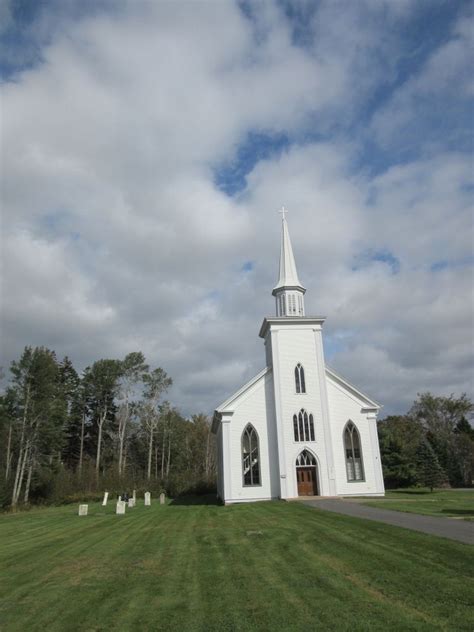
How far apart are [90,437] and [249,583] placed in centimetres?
6191

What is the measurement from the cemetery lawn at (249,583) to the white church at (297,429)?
16317 millimetres

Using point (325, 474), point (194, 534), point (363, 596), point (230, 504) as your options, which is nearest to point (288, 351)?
point (325, 474)

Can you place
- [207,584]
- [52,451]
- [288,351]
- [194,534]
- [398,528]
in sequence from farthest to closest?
1. [52,451]
2. [288,351]
3. [194,534]
4. [398,528]
5. [207,584]

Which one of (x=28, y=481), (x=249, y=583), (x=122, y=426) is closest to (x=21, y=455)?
(x=28, y=481)

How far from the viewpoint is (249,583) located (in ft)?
30.5

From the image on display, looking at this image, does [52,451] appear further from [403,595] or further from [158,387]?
[403,595]

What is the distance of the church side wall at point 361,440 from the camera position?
32.3 meters

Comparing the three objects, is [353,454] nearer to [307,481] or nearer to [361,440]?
[361,440]

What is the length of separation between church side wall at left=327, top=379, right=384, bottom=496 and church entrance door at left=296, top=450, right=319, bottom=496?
150cm

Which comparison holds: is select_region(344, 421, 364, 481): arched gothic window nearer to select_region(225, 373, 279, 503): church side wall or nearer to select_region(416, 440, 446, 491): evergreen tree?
select_region(225, 373, 279, 503): church side wall

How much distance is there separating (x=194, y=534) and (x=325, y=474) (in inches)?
681

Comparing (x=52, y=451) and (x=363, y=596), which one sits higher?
(x=52, y=451)

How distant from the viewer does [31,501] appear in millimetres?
46719

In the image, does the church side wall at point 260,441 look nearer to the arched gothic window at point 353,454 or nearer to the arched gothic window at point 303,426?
the arched gothic window at point 303,426
